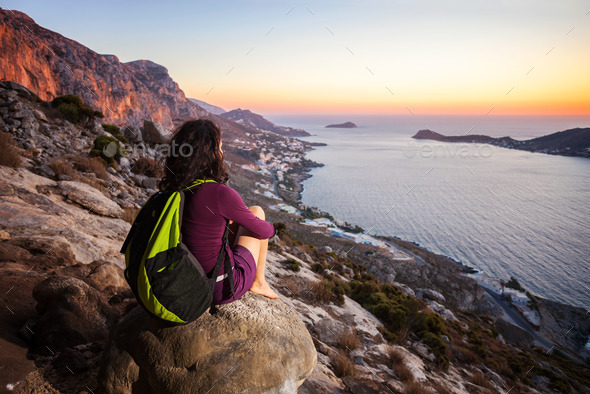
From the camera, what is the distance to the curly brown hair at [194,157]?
201 centimetres

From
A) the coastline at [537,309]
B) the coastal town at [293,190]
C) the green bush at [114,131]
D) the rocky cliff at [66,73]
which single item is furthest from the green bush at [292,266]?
the coastal town at [293,190]

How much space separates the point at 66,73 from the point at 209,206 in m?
37.2

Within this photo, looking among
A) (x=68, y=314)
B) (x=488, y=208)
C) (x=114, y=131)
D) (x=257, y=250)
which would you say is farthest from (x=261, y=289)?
(x=488, y=208)

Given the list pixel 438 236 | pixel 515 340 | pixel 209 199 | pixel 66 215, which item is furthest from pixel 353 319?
pixel 438 236

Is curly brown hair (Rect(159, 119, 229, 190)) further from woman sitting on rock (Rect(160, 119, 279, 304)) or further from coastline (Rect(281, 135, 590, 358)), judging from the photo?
coastline (Rect(281, 135, 590, 358))

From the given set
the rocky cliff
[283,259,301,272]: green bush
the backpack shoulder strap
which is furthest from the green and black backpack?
the rocky cliff

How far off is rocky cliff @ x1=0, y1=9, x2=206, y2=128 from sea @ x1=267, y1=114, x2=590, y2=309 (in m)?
27.8

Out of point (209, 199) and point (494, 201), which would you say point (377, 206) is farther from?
point (209, 199)

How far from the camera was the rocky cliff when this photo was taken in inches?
752

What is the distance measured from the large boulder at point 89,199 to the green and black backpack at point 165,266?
5.32 meters

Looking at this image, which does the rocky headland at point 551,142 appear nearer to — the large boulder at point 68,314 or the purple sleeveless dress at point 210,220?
the purple sleeveless dress at point 210,220

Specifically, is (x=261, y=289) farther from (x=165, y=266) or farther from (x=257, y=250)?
(x=165, y=266)

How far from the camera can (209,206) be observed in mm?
1883

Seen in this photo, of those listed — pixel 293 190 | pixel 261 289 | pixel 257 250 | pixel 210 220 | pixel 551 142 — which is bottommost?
pixel 293 190
